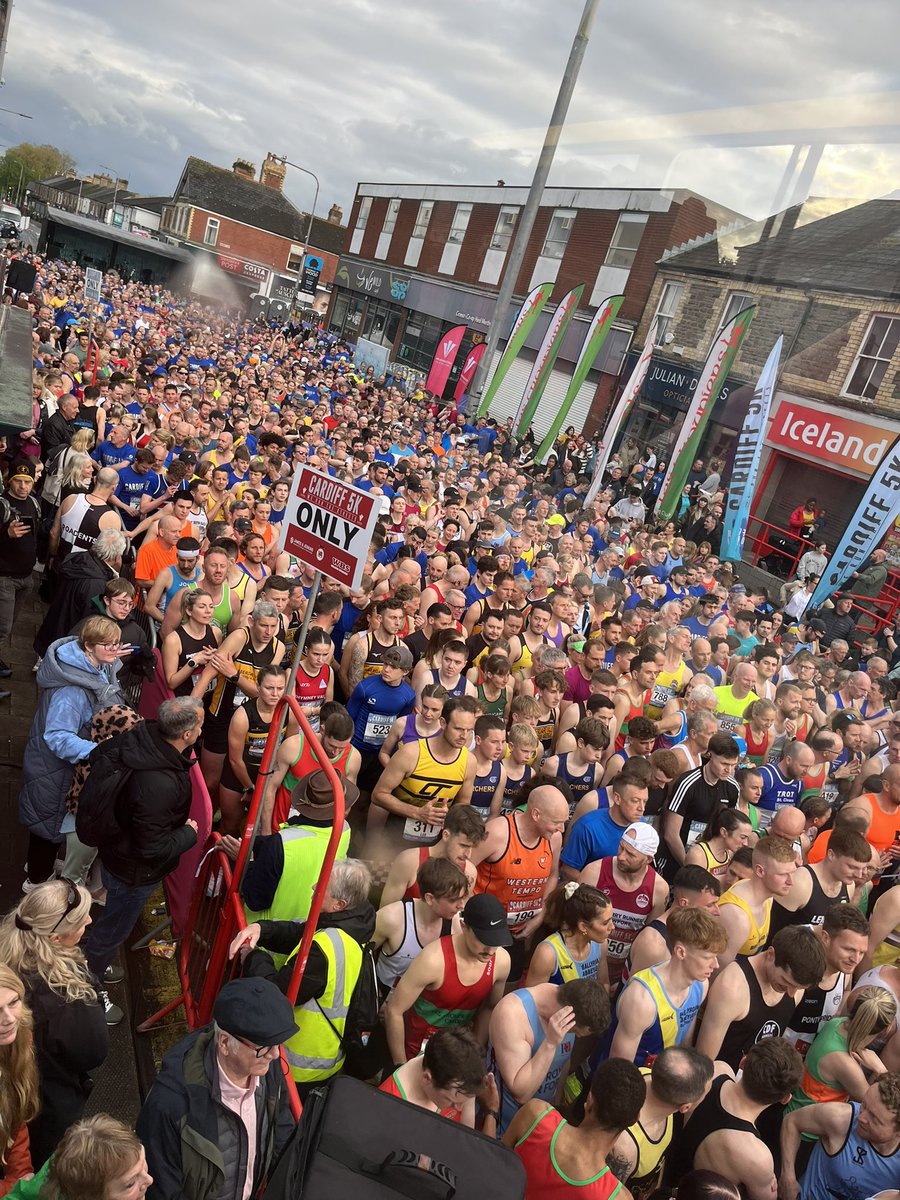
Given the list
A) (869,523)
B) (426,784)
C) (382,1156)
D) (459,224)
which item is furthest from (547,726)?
(459,224)

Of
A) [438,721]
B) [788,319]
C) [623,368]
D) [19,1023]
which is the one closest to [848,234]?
[788,319]

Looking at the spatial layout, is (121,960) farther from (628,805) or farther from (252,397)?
(252,397)

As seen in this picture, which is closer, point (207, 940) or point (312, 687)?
point (207, 940)

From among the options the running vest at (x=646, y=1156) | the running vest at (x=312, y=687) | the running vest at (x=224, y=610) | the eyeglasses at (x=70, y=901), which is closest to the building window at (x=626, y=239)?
the running vest at (x=224, y=610)

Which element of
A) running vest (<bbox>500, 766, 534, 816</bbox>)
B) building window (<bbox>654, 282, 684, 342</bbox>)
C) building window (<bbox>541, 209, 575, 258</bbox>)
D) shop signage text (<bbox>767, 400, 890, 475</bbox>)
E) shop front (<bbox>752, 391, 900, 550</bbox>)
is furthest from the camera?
building window (<bbox>541, 209, 575, 258</bbox>)

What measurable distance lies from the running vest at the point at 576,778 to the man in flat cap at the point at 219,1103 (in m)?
3.28

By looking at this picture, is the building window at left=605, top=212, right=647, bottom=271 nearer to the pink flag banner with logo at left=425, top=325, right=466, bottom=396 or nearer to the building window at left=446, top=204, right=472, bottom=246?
the pink flag banner with logo at left=425, top=325, right=466, bottom=396

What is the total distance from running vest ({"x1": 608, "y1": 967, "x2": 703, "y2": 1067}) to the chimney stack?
8798 cm

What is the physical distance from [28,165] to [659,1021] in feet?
514

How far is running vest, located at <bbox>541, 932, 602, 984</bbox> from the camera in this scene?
3.72 metres

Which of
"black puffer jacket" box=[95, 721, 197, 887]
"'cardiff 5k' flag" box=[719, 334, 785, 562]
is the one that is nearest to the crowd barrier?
"black puffer jacket" box=[95, 721, 197, 887]

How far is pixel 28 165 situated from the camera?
422 feet

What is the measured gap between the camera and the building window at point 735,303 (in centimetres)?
2295

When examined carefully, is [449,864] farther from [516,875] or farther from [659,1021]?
[659,1021]
